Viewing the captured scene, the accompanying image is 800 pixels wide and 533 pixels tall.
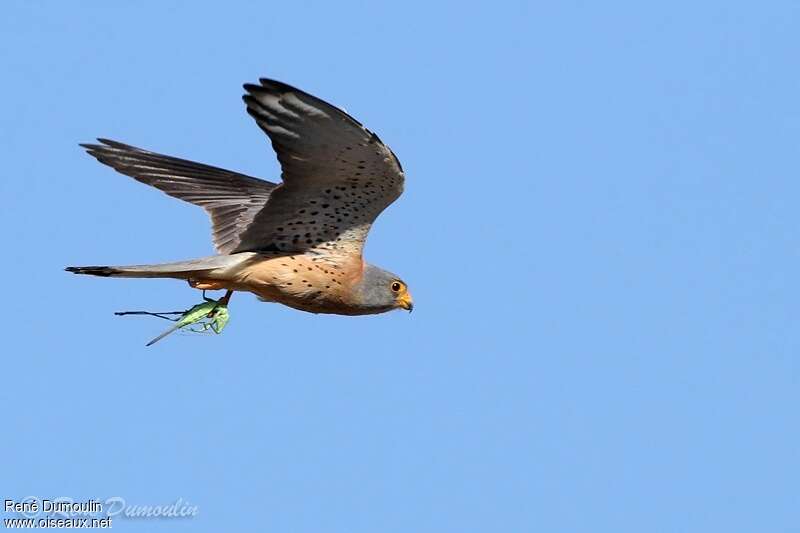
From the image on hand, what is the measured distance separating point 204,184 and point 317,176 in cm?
250

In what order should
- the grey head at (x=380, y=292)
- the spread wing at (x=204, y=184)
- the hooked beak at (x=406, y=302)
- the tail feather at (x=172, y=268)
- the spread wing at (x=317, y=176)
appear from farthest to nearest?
the spread wing at (x=204, y=184) → the hooked beak at (x=406, y=302) → the grey head at (x=380, y=292) → the tail feather at (x=172, y=268) → the spread wing at (x=317, y=176)

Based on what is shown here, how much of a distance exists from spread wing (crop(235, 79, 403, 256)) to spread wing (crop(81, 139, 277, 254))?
3.28ft

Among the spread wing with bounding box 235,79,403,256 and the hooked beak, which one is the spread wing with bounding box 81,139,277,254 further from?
the hooked beak

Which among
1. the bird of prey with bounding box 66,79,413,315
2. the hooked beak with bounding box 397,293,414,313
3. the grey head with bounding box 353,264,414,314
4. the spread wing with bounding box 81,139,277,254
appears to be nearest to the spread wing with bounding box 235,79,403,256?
the bird of prey with bounding box 66,79,413,315

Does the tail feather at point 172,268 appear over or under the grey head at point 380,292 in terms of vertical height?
under

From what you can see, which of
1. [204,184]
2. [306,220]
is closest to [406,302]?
[306,220]

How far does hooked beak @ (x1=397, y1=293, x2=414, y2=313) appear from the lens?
9.84m

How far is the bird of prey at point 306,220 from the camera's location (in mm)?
8148

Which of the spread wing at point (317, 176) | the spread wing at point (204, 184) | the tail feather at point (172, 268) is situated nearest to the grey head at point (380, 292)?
the spread wing at point (317, 176)

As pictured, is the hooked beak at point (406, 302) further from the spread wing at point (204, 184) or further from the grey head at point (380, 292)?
the spread wing at point (204, 184)

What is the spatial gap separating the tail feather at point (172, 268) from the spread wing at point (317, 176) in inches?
9.8

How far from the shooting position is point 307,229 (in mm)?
9438

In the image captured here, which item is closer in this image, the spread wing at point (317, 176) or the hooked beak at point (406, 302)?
the spread wing at point (317, 176)

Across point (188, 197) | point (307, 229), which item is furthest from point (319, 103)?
point (188, 197)
